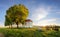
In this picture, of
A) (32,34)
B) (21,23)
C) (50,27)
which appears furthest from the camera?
(21,23)

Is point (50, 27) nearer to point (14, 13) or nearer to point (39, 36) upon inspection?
point (39, 36)

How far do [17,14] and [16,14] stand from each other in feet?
0.30

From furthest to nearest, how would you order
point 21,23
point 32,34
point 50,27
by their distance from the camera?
point 21,23 < point 50,27 < point 32,34

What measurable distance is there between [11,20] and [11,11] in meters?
0.93

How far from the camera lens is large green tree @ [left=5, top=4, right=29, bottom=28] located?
15.3m

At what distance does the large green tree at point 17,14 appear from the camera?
15.3 metres

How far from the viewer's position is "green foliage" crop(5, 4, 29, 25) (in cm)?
1530

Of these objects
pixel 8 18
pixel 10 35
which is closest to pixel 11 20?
pixel 8 18

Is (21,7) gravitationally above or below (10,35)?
above

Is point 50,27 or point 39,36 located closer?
point 39,36

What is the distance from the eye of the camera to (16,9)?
618 inches

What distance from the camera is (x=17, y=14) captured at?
1548 cm

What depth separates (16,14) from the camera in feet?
50.9

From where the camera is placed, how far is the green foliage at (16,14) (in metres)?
15.3
